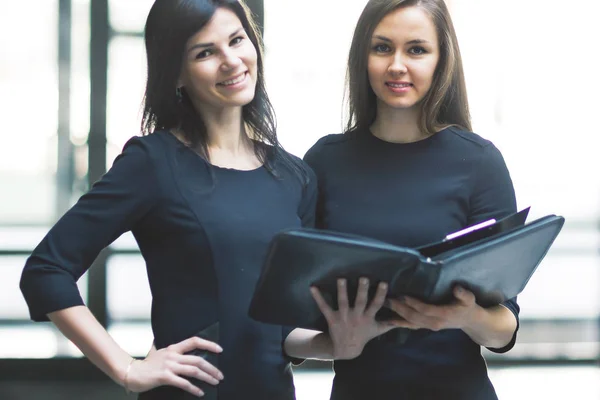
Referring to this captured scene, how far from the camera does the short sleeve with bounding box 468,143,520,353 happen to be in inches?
54.6

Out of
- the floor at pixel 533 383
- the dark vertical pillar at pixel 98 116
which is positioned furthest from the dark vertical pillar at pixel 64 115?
the floor at pixel 533 383

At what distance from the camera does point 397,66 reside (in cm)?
136

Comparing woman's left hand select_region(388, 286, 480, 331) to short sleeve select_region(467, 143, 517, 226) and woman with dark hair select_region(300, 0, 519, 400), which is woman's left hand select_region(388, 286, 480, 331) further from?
short sleeve select_region(467, 143, 517, 226)

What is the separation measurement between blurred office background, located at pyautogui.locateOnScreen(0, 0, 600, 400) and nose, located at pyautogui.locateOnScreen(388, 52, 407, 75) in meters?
2.42

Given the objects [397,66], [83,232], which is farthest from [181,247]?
[397,66]

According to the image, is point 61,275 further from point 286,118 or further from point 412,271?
point 286,118

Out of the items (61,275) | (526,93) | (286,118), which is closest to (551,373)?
(526,93)

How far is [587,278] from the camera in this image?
4.88 m

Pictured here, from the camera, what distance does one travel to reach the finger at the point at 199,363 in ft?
3.80

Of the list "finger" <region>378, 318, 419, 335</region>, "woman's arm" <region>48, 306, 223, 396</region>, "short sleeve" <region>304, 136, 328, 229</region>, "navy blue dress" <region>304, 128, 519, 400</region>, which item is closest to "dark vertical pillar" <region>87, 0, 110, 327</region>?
"short sleeve" <region>304, 136, 328, 229</region>

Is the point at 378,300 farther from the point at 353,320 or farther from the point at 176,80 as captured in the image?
the point at 176,80

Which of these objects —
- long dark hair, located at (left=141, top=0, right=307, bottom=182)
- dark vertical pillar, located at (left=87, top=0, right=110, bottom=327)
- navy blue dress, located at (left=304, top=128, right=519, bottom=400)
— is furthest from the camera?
dark vertical pillar, located at (left=87, top=0, right=110, bottom=327)

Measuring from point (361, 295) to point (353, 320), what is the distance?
80mm

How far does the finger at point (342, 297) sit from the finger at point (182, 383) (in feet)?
0.86
